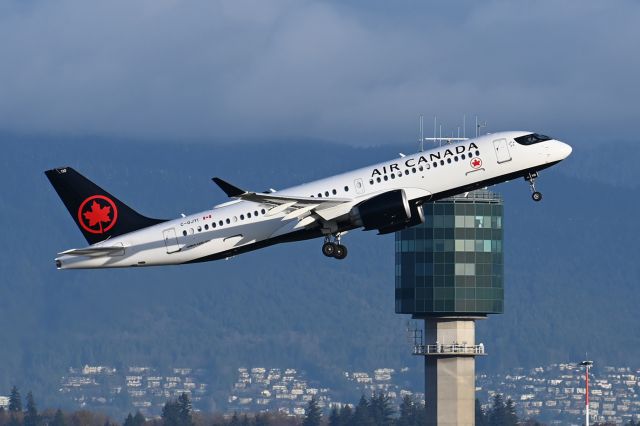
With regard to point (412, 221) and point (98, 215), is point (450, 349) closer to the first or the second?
point (98, 215)

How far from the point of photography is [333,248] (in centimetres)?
11706

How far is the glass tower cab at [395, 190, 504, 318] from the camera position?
197 metres

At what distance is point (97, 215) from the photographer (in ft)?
398

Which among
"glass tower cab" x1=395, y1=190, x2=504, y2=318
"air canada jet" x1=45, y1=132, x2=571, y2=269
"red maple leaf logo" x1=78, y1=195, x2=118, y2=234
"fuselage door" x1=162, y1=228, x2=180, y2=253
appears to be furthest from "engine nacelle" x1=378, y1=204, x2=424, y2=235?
"glass tower cab" x1=395, y1=190, x2=504, y2=318

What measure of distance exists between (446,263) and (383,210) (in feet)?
279

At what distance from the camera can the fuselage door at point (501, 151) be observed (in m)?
116

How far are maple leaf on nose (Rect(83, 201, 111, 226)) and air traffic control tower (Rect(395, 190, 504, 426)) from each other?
77535mm

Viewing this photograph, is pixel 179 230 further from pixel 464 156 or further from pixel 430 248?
pixel 430 248

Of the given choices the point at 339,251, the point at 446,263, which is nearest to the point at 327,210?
the point at 339,251

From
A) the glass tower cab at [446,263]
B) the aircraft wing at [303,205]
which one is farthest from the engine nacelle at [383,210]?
the glass tower cab at [446,263]

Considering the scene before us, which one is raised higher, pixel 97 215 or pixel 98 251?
pixel 97 215

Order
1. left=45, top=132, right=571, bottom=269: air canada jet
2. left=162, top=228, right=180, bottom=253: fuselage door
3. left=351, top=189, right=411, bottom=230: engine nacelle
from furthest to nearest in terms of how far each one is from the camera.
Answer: left=162, top=228, right=180, bottom=253: fuselage door < left=45, top=132, right=571, bottom=269: air canada jet < left=351, top=189, right=411, bottom=230: engine nacelle

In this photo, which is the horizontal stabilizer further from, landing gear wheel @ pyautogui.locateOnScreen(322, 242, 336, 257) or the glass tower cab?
the glass tower cab

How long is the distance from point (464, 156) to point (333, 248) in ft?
33.5
